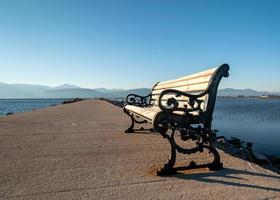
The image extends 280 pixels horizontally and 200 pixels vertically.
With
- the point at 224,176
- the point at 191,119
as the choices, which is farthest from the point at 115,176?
the point at 224,176

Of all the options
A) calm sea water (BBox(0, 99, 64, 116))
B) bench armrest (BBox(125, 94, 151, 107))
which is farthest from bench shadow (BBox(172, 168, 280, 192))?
calm sea water (BBox(0, 99, 64, 116))

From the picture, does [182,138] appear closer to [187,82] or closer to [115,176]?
[115,176]

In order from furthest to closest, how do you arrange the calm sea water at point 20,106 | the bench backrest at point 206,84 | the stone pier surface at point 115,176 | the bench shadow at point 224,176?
the calm sea water at point 20,106
the bench backrest at point 206,84
the bench shadow at point 224,176
the stone pier surface at point 115,176

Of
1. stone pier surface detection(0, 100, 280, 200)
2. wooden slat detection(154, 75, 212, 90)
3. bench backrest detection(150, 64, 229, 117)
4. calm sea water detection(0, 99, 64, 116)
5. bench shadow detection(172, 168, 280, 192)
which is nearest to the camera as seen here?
stone pier surface detection(0, 100, 280, 200)

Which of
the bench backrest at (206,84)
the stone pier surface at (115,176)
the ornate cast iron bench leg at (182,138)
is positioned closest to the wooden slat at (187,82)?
the bench backrest at (206,84)

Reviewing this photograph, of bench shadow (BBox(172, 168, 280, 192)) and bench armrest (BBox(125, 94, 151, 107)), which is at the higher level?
bench armrest (BBox(125, 94, 151, 107))

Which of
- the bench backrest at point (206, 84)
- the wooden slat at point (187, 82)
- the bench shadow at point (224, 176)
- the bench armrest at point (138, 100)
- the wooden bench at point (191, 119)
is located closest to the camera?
the bench shadow at point (224, 176)

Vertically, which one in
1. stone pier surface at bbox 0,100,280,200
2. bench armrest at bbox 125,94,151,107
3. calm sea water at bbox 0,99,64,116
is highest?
bench armrest at bbox 125,94,151,107

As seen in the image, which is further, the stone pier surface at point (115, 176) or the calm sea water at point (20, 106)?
the calm sea water at point (20, 106)

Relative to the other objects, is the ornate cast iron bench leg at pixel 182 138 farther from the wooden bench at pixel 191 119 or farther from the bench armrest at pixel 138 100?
the bench armrest at pixel 138 100

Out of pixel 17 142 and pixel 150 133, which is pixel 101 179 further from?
pixel 150 133

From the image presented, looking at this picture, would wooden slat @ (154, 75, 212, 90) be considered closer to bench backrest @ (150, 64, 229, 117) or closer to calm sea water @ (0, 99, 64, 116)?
bench backrest @ (150, 64, 229, 117)

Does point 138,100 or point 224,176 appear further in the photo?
point 138,100

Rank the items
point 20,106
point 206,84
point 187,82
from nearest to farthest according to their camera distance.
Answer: point 206,84 → point 187,82 → point 20,106
